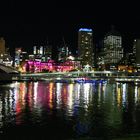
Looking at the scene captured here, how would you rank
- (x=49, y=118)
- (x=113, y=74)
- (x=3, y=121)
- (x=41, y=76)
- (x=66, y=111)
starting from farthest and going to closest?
(x=113, y=74) → (x=41, y=76) → (x=66, y=111) → (x=49, y=118) → (x=3, y=121)

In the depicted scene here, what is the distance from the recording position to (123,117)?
30.4 m

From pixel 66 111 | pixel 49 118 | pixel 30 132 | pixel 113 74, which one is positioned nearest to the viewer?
pixel 30 132

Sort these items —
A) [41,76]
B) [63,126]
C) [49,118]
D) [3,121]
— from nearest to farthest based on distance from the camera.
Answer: [63,126] → [3,121] → [49,118] → [41,76]

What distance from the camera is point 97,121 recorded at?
90.5ft

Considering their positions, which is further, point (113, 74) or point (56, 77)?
point (113, 74)

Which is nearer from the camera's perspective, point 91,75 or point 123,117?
point 123,117

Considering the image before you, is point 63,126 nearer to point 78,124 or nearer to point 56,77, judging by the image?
point 78,124

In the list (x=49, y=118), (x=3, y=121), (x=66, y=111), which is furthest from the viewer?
(x=66, y=111)

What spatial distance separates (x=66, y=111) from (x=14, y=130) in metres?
11.9

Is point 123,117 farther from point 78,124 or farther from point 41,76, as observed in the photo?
point 41,76

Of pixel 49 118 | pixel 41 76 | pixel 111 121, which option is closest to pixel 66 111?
pixel 49 118

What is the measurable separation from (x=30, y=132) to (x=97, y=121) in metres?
6.39

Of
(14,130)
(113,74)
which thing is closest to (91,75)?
(113,74)

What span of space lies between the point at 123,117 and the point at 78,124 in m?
5.58
